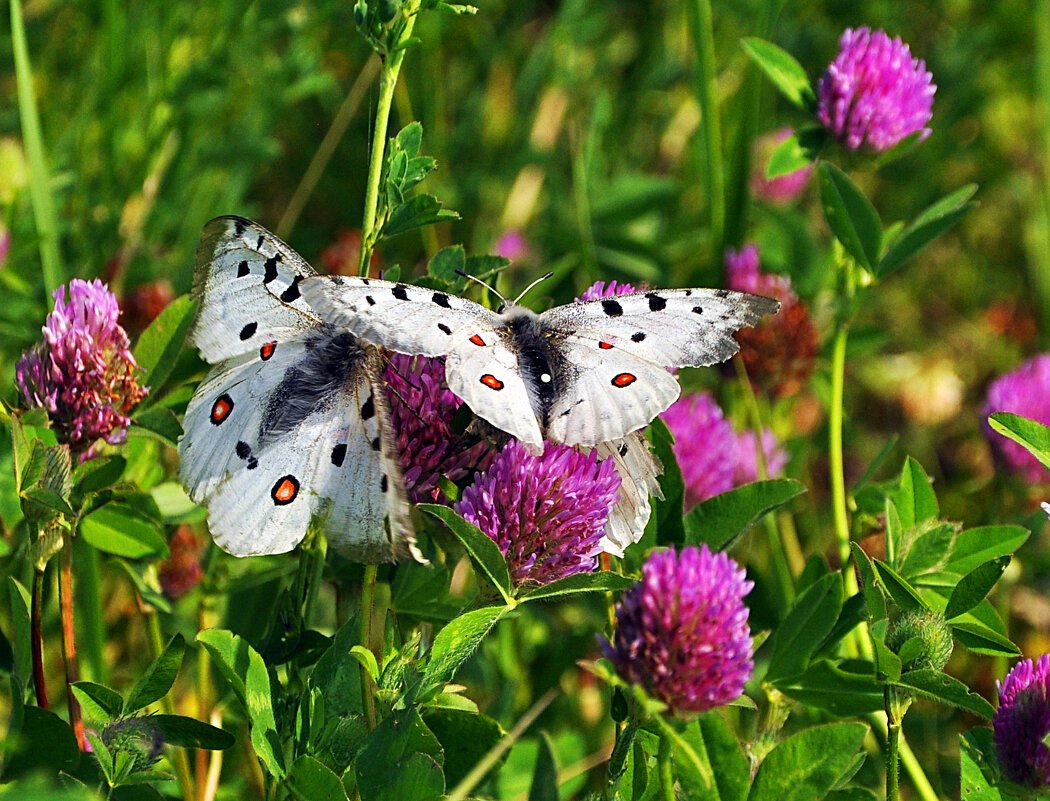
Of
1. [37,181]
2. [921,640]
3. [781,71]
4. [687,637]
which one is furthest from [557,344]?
[37,181]

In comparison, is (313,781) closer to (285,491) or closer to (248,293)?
(285,491)

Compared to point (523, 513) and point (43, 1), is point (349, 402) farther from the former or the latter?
point (43, 1)

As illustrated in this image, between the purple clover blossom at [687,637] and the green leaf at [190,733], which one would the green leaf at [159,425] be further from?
the purple clover blossom at [687,637]

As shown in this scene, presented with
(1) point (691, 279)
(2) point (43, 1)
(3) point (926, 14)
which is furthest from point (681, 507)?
(3) point (926, 14)

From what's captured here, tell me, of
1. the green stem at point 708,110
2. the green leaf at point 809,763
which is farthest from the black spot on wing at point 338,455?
the green stem at point 708,110

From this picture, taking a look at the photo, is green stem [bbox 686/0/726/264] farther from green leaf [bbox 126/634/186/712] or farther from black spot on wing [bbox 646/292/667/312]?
green leaf [bbox 126/634/186/712]
